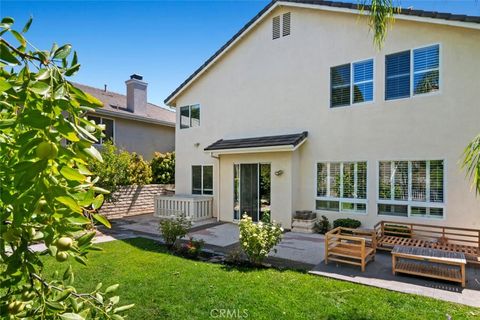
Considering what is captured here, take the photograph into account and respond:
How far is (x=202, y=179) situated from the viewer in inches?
661

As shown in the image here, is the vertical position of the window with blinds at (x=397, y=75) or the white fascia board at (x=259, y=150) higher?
the window with blinds at (x=397, y=75)

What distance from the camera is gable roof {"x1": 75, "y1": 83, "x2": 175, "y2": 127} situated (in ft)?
67.8

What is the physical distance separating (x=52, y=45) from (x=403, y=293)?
24.6 ft

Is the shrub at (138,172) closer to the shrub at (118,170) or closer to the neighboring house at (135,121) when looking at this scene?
the shrub at (118,170)

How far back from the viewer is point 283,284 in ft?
21.5

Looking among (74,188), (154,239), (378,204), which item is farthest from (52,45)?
(378,204)

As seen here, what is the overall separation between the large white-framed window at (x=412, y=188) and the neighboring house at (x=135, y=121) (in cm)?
1761

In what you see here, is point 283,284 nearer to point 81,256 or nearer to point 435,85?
point 81,256

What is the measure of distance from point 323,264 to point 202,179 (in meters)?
10.1

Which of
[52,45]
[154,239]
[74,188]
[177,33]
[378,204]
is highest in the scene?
[177,33]

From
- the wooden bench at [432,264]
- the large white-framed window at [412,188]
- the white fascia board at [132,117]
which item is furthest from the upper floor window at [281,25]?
the white fascia board at [132,117]

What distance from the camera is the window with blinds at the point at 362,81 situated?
462 inches

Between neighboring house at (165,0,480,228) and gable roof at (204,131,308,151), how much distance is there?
0.36 feet

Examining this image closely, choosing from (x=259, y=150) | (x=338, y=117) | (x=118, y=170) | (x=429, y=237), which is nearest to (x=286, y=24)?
(x=338, y=117)
